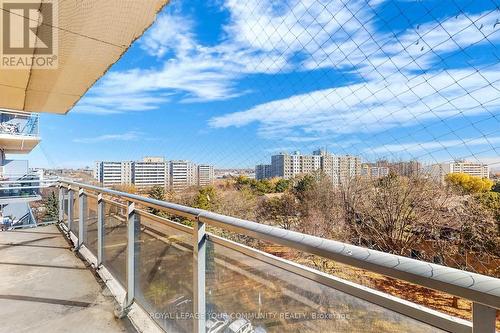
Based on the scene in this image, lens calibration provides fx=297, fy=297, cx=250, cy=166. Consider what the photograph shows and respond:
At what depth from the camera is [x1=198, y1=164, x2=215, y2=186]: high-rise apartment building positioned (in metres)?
15.9

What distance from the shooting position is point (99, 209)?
9.41 feet

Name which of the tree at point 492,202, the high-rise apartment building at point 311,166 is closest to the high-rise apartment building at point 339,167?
the high-rise apartment building at point 311,166

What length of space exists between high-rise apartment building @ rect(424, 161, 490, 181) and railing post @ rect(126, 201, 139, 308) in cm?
574

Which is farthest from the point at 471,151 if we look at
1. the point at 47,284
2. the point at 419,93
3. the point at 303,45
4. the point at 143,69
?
the point at 143,69

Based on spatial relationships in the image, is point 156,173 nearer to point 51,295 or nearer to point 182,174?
point 182,174

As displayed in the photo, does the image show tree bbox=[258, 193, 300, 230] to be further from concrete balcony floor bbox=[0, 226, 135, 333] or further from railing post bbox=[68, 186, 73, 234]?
concrete balcony floor bbox=[0, 226, 135, 333]

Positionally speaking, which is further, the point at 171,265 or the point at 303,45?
the point at 303,45

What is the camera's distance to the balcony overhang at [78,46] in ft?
7.72

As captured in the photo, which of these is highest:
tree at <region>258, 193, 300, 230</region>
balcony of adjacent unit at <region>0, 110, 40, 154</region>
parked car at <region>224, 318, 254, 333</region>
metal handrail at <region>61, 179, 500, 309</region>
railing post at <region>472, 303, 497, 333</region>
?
balcony of adjacent unit at <region>0, 110, 40, 154</region>

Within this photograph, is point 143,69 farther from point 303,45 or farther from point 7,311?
point 7,311

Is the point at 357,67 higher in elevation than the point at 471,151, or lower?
higher

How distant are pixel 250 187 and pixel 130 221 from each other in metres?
12.9

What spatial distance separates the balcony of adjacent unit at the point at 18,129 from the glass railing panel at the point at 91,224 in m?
11.5

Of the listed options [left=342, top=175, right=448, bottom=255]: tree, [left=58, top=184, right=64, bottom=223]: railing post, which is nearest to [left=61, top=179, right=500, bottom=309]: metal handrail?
[left=58, top=184, right=64, bottom=223]: railing post
